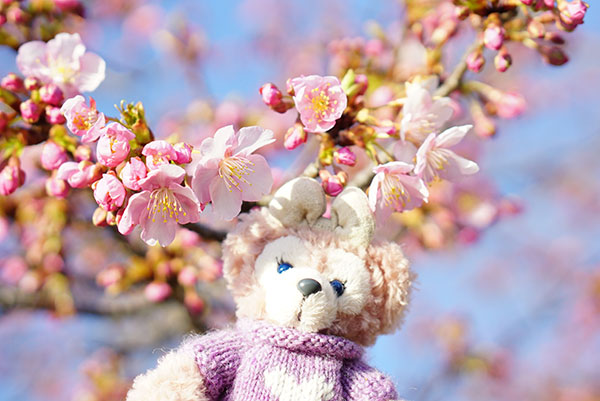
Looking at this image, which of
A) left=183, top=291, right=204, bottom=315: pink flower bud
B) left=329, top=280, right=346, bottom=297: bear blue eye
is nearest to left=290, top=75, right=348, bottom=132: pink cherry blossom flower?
left=329, top=280, right=346, bottom=297: bear blue eye

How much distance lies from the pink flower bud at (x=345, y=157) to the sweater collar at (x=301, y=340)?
1.43 ft

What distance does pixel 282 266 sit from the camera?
3.56ft

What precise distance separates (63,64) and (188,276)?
0.83 m

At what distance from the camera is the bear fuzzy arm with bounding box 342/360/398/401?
41.3 inches

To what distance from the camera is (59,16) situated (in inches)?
70.9

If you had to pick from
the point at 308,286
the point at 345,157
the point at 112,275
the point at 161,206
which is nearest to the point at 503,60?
the point at 345,157

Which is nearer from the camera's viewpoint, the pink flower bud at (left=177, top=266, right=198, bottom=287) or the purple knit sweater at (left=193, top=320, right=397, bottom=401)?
the purple knit sweater at (left=193, top=320, right=397, bottom=401)

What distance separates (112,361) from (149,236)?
256 cm

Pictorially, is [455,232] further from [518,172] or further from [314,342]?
[518,172]

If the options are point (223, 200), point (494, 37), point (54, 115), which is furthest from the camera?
point (494, 37)

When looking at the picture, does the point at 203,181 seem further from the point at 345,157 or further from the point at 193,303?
the point at 193,303

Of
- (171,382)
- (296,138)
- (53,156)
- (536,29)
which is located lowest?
(171,382)

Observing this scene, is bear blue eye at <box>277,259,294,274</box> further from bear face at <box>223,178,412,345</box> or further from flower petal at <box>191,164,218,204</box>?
flower petal at <box>191,164,218,204</box>

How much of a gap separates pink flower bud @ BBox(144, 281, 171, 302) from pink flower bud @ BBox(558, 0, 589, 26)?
154 cm
